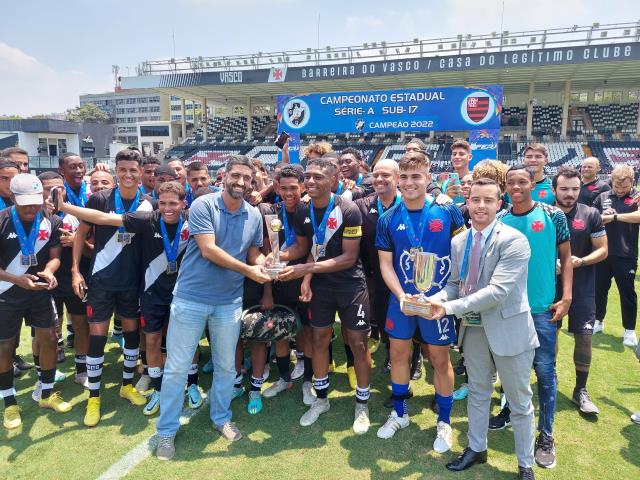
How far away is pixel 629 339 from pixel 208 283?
16.3ft

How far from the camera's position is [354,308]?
359 cm

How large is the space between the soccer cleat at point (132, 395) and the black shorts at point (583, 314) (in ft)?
12.9

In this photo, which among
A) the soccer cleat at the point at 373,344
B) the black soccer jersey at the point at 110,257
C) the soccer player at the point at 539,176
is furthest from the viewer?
the soccer cleat at the point at 373,344

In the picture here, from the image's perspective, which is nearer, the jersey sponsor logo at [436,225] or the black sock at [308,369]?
the jersey sponsor logo at [436,225]

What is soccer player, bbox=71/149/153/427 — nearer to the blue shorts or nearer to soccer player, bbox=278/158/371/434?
soccer player, bbox=278/158/371/434

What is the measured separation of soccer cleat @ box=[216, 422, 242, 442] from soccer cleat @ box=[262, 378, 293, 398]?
2.00 feet

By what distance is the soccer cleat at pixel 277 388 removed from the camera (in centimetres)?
410

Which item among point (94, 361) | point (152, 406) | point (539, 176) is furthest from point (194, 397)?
point (539, 176)

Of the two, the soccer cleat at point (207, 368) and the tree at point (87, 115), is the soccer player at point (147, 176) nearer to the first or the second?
the soccer cleat at point (207, 368)

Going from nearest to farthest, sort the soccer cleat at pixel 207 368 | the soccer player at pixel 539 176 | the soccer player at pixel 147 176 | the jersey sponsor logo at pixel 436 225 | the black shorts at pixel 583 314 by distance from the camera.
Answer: the jersey sponsor logo at pixel 436 225
the black shorts at pixel 583 314
the soccer player at pixel 539 176
the soccer cleat at pixel 207 368
the soccer player at pixel 147 176

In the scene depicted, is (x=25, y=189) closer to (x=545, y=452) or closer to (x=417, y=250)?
(x=417, y=250)

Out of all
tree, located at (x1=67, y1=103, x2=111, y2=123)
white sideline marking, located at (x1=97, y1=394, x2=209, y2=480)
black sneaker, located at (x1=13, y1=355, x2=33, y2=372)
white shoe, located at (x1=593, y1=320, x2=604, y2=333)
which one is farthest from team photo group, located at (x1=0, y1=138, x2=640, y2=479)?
tree, located at (x1=67, y1=103, x2=111, y2=123)

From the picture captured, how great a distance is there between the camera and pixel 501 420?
3.58 m

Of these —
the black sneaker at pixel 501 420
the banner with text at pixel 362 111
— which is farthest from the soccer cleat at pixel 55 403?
the banner with text at pixel 362 111
